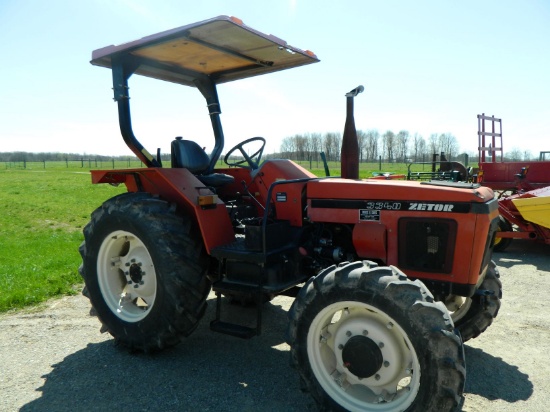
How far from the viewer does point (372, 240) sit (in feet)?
11.0

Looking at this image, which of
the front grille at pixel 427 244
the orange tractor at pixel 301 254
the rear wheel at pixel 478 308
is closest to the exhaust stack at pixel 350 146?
the orange tractor at pixel 301 254

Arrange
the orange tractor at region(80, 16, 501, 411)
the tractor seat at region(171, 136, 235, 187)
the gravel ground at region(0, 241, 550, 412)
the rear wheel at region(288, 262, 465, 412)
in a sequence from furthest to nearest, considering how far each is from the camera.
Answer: the tractor seat at region(171, 136, 235, 187) < the gravel ground at region(0, 241, 550, 412) < the orange tractor at region(80, 16, 501, 411) < the rear wheel at region(288, 262, 465, 412)

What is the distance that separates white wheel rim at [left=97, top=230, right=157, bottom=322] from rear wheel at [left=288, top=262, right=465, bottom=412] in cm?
153

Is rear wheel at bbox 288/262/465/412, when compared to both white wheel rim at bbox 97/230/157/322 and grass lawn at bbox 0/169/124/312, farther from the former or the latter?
grass lawn at bbox 0/169/124/312

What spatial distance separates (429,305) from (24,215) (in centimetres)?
1320

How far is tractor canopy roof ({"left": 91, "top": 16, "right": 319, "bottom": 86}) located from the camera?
3.47 metres

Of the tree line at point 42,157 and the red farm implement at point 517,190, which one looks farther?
the tree line at point 42,157

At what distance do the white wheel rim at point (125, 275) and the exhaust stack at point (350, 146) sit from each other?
177 centimetres

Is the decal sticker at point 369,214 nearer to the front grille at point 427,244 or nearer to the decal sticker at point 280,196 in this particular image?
the front grille at point 427,244

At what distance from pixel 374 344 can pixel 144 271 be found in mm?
2024

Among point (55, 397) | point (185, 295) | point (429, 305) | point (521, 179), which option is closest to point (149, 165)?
point (185, 295)

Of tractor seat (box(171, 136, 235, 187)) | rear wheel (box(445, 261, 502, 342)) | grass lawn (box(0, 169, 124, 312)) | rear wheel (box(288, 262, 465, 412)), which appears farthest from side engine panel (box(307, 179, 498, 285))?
grass lawn (box(0, 169, 124, 312))

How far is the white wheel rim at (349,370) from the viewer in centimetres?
267

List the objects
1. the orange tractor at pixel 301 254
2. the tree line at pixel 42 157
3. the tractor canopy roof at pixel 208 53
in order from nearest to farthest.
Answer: the orange tractor at pixel 301 254
the tractor canopy roof at pixel 208 53
the tree line at pixel 42 157
